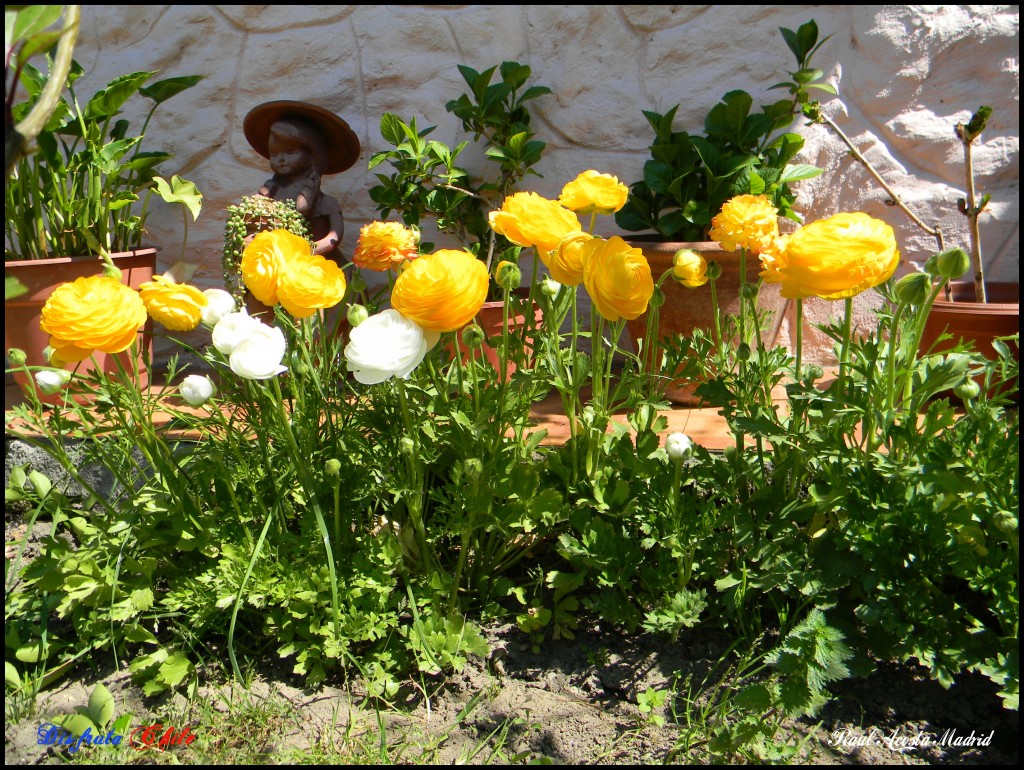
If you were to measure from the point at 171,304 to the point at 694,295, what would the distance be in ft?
4.48

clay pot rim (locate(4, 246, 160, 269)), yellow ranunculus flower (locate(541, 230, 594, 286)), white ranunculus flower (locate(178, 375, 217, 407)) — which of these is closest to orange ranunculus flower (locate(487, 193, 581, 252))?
yellow ranunculus flower (locate(541, 230, 594, 286))

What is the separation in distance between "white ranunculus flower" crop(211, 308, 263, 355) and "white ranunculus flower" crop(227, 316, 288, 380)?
0.01 metres

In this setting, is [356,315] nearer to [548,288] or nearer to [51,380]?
[548,288]

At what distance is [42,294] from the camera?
1.86 metres

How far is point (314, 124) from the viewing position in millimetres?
2250

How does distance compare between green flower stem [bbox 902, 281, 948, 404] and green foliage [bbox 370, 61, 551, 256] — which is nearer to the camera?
green flower stem [bbox 902, 281, 948, 404]

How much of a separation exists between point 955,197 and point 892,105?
0.32 metres

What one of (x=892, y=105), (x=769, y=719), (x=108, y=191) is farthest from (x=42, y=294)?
(x=892, y=105)

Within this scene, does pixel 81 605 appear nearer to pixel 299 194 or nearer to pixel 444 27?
pixel 299 194

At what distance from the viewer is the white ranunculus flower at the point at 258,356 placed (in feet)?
3.25

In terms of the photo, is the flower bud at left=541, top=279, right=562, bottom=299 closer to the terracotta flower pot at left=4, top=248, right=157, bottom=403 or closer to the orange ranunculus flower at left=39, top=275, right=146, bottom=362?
the orange ranunculus flower at left=39, top=275, right=146, bottom=362

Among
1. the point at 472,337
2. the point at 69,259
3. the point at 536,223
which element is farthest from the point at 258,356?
the point at 69,259

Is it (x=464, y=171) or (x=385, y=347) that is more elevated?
(x=464, y=171)

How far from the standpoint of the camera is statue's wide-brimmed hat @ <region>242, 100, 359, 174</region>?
7.20 feet
